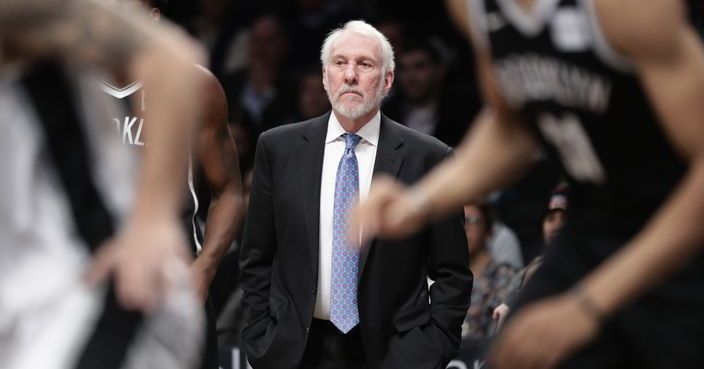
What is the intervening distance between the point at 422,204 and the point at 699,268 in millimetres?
773

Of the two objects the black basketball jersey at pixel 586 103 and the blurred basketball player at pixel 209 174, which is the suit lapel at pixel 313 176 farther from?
the black basketball jersey at pixel 586 103

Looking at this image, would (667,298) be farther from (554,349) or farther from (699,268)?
(554,349)

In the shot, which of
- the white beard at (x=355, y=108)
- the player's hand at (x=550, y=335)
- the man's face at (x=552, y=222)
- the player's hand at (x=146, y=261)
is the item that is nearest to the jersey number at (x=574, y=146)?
the player's hand at (x=550, y=335)

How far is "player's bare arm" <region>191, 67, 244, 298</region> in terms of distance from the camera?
6.92 meters

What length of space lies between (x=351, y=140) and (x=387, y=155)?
17 cm

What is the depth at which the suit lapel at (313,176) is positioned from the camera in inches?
279

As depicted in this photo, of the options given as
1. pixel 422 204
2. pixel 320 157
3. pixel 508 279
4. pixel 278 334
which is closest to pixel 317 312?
pixel 278 334

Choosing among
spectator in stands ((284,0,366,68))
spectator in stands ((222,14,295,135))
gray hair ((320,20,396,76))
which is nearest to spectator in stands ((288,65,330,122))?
spectator in stands ((222,14,295,135))

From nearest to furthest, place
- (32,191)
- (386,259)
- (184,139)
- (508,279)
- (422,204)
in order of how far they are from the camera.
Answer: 1. (184,139)
2. (32,191)
3. (422,204)
4. (386,259)
5. (508,279)

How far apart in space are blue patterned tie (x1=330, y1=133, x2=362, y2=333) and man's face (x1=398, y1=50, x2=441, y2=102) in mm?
4453

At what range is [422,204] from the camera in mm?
4457

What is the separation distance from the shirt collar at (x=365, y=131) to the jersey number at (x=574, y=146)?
2.93m

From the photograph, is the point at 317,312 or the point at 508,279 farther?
the point at 508,279

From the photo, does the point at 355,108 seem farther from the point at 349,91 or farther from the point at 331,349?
the point at 331,349
